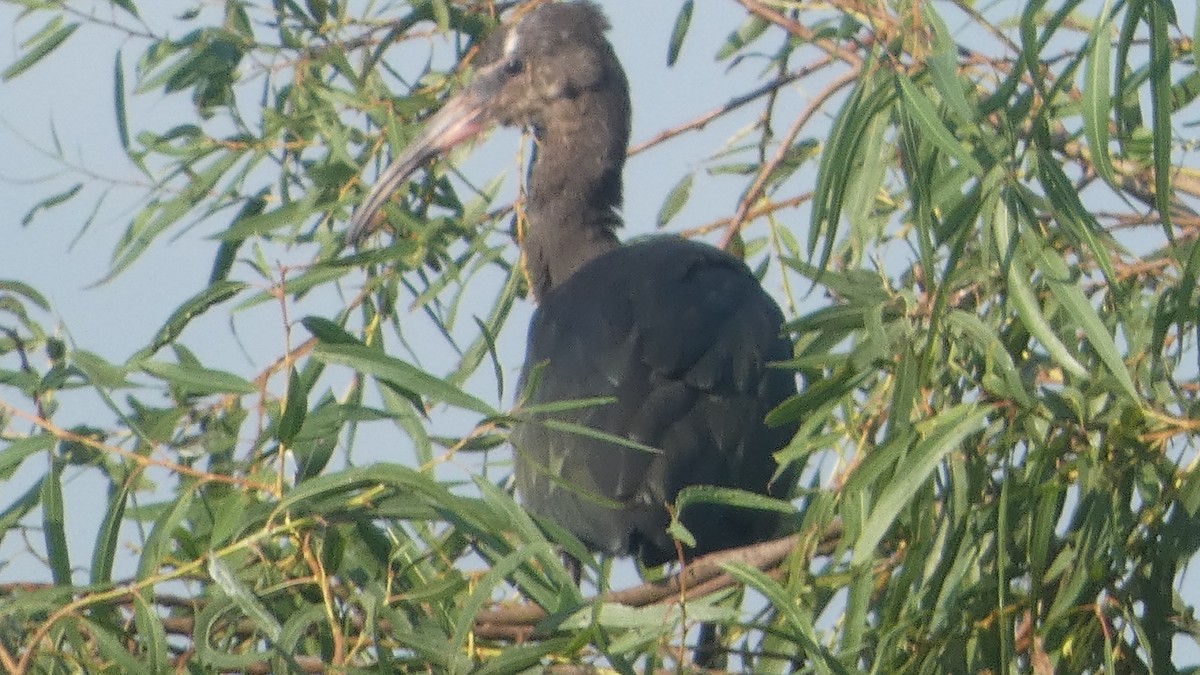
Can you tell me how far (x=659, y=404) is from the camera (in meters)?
3.08

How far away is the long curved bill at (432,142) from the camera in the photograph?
3197 millimetres

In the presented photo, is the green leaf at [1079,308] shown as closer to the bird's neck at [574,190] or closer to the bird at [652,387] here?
the bird at [652,387]

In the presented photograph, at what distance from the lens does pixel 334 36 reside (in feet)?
10.6

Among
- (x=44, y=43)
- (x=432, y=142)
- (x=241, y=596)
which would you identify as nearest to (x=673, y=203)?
(x=432, y=142)

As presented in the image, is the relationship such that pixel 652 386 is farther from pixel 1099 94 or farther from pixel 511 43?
pixel 511 43

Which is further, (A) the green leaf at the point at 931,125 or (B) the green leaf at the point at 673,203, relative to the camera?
(B) the green leaf at the point at 673,203

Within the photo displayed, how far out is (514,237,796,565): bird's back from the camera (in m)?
3.04

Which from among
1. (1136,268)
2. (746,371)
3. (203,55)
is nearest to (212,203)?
(203,55)

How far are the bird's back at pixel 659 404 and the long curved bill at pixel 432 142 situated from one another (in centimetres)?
40

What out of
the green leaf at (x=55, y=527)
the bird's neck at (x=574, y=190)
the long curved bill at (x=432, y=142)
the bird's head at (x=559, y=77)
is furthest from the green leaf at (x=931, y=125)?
the bird's head at (x=559, y=77)

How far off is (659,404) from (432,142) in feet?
3.18

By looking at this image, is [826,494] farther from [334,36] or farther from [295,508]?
[334,36]

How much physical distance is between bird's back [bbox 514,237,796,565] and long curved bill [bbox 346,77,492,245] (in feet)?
1.30

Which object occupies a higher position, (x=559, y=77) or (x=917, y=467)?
(x=559, y=77)
